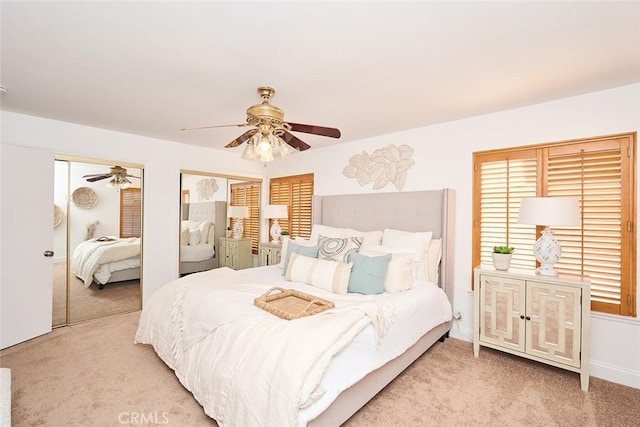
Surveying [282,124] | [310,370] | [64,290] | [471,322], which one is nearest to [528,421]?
[471,322]

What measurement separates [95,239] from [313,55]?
3535mm

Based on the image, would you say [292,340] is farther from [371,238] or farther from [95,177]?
[95,177]

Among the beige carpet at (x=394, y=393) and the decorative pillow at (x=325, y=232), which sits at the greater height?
the decorative pillow at (x=325, y=232)

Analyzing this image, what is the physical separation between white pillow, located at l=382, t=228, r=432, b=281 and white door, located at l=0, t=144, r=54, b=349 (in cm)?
378

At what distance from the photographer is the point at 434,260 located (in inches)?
121

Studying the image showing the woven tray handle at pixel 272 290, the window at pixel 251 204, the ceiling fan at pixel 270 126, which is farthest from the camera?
the window at pixel 251 204

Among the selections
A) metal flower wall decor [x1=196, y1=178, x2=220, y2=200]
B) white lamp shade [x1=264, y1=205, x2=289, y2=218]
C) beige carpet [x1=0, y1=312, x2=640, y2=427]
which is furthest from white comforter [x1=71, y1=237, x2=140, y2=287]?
white lamp shade [x1=264, y1=205, x2=289, y2=218]

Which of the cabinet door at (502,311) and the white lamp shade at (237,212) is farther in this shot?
the white lamp shade at (237,212)

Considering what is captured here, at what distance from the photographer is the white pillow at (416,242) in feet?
9.93

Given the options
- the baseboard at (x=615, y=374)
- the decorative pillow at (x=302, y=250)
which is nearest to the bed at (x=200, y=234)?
the decorative pillow at (x=302, y=250)

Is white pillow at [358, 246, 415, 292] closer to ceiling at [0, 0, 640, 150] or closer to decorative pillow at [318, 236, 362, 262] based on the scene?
decorative pillow at [318, 236, 362, 262]

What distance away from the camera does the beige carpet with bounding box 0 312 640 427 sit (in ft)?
6.23

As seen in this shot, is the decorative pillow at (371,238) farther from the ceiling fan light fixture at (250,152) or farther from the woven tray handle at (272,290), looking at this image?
the ceiling fan light fixture at (250,152)

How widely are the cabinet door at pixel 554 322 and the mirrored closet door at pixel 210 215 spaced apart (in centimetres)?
408
